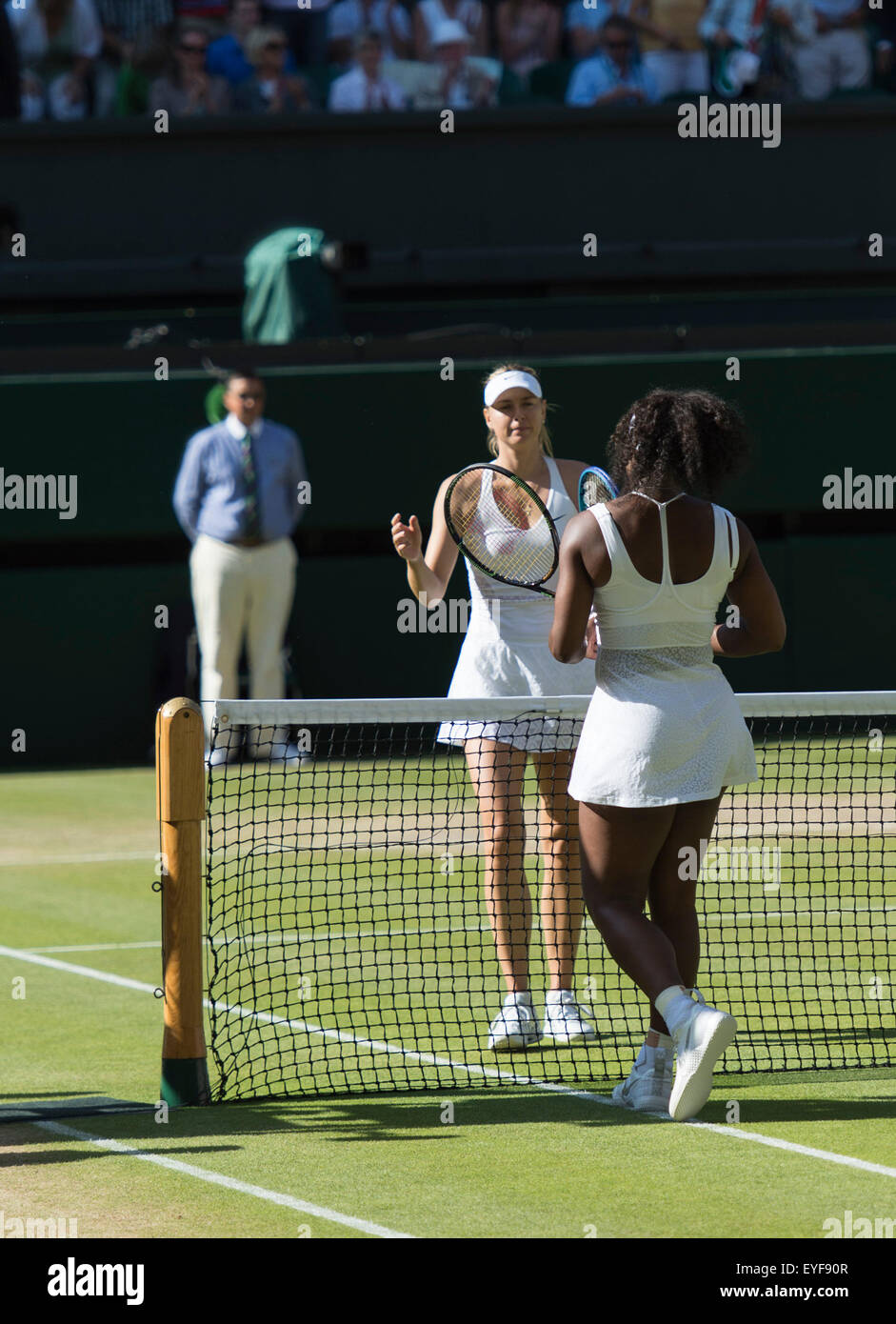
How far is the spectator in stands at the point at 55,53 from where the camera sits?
16766 millimetres

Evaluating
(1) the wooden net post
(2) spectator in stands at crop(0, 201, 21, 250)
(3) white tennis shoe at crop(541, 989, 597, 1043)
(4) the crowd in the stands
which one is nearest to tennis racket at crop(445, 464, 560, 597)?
(1) the wooden net post

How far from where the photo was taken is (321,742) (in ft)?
46.3

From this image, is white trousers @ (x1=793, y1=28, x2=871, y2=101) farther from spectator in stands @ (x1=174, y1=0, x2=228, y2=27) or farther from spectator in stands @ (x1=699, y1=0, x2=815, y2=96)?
spectator in stands @ (x1=174, y1=0, x2=228, y2=27)

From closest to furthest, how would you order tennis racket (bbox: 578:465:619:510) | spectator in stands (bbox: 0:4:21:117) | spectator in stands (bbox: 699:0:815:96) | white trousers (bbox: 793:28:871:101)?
tennis racket (bbox: 578:465:619:510), spectator in stands (bbox: 0:4:21:117), spectator in stands (bbox: 699:0:815:96), white trousers (bbox: 793:28:871:101)

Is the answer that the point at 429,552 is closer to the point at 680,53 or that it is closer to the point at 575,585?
the point at 575,585

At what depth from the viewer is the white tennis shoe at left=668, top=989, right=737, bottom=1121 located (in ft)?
17.1

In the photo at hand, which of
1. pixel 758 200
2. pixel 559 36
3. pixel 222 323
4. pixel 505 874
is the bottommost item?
pixel 505 874

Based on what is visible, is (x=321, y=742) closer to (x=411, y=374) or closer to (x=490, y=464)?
(x=411, y=374)

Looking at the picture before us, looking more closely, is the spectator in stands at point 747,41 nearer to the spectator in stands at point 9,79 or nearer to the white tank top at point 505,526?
the spectator in stands at point 9,79

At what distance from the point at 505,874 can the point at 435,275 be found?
10272 mm

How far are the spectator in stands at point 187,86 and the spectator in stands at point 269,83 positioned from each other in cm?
21

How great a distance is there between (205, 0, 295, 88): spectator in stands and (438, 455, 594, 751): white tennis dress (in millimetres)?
11163
